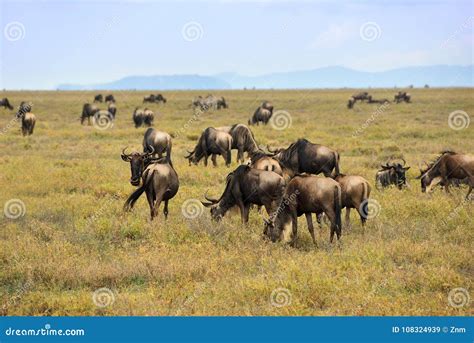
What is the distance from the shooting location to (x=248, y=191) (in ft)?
38.1

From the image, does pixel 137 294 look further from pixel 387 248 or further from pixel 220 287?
pixel 387 248

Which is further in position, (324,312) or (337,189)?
(337,189)

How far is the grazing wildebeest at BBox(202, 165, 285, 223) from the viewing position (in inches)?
450

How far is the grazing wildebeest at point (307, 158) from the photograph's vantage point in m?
15.5

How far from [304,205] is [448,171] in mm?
6063

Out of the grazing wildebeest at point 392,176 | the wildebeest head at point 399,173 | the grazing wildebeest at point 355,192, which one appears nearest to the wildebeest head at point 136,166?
the grazing wildebeest at point 355,192

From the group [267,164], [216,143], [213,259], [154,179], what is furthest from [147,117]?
[213,259]

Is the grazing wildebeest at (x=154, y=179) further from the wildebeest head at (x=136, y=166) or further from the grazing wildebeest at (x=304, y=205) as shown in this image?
the grazing wildebeest at (x=304, y=205)

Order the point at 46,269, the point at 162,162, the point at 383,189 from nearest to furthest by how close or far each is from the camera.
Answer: the point at 46,269 → the point at 162,162 → the point at 383,189

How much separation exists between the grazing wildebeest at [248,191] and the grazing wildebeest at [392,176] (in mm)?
5566

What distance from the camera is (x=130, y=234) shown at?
11.4 meters

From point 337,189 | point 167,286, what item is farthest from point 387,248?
point 167,286

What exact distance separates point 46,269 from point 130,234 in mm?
2362

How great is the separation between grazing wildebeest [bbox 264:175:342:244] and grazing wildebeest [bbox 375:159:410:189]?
231 inches
